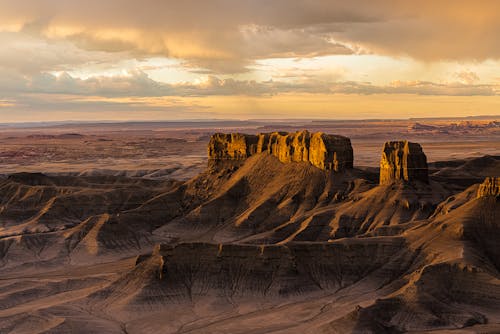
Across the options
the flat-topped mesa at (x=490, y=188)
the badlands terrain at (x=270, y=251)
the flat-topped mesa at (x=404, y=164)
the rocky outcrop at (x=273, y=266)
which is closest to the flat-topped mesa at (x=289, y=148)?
the badlands terrain at (x=270, y=251)

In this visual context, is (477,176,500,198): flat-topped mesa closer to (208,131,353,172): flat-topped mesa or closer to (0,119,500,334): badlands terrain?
(0,119,500,334): badlands terrain

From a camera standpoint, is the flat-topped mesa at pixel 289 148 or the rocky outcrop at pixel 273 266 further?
the flat-topped mesa at pixel 289 148

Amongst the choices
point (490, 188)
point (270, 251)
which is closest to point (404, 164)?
point (490, 188)

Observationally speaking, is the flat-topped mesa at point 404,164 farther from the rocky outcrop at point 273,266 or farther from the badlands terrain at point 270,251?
the rocky outcrop at point 273,266

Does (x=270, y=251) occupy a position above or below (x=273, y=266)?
above

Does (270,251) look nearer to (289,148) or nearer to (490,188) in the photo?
(490,188)

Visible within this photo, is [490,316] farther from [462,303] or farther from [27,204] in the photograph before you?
[27,204]
